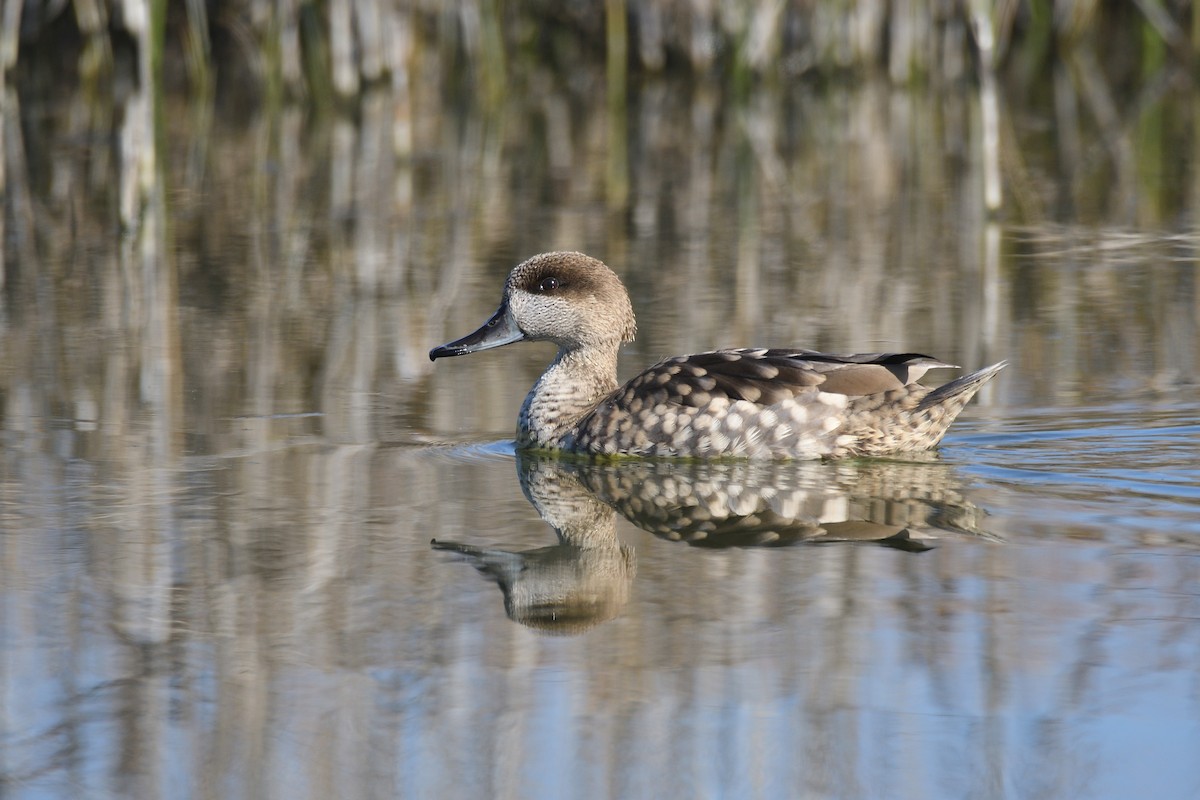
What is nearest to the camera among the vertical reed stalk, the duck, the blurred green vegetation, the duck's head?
the duck

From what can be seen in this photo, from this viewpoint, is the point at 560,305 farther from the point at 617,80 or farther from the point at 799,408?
the point at 617,80

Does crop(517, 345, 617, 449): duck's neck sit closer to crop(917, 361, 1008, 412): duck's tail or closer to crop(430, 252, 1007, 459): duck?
crop(430, 252, 1007, 459): duck

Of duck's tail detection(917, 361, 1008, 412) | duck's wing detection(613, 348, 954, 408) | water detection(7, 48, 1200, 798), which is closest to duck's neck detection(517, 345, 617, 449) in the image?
water detection(7, 48, 1200, 798)

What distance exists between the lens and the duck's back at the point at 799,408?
21.7 feet

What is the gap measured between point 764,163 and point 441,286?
5.61 m

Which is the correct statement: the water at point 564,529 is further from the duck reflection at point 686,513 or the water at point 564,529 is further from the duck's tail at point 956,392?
the duck's tail at point 956,392

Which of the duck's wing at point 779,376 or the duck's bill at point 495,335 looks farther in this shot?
the duck's bill at point 495,335

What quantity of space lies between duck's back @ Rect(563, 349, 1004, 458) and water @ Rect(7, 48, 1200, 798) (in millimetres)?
140

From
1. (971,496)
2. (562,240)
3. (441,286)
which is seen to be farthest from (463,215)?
(971,496)

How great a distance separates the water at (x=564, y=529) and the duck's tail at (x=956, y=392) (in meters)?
0.21

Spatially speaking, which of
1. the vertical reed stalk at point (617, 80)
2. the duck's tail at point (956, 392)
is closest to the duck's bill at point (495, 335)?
the duck's tail at point (956, 392)

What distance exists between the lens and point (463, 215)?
505 inches

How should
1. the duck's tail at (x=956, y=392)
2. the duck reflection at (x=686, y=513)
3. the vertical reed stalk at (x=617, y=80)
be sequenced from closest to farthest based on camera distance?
1. the duck reflection at (x=686, y=513)
2. the duck's tail at (x=956, y=392)
3. the vertical reed stalk at (x=617, y=80)

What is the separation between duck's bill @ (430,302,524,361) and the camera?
745 cm
